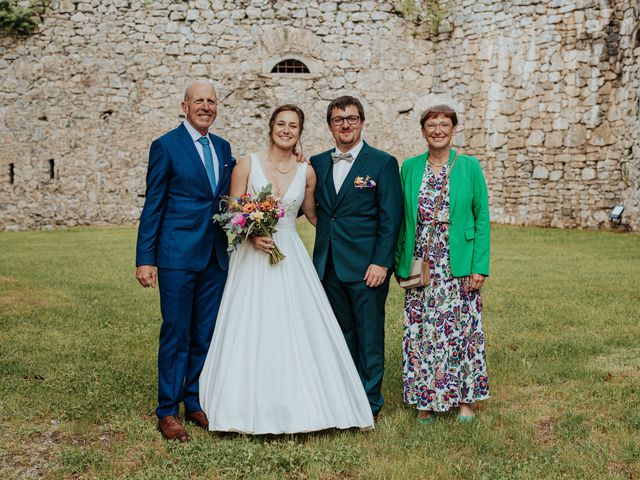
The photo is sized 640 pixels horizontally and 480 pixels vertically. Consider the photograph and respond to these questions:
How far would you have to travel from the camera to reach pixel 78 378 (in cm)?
533

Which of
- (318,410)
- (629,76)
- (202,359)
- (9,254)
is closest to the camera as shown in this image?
(318,410)

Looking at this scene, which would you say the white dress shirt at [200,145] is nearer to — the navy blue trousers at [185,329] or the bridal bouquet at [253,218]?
the bridal bouquet at [253,218]

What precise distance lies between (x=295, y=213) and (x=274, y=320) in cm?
75

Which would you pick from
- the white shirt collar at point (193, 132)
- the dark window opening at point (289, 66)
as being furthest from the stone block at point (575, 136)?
the white shirt collar at point (193, 132)

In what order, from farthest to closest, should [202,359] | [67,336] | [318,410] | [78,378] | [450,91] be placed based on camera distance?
1. [450,91]
2. [67,336]
3. [78,378]
4. [202,359]
5. [318,410]

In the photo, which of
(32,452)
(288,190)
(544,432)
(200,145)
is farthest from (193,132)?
(544,432)

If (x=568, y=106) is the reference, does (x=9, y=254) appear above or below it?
below

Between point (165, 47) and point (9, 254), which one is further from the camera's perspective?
point (165, 47)

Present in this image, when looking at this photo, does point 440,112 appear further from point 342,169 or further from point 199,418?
point 199,418

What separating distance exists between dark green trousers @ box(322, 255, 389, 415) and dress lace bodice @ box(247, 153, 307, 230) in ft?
1.31

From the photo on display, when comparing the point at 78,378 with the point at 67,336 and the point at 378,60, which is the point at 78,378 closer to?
the point at 67,336

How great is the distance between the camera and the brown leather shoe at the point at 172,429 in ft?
13.6

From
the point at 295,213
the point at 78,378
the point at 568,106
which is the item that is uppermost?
the point at 568,106

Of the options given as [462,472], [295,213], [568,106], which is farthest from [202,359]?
[568,106]
